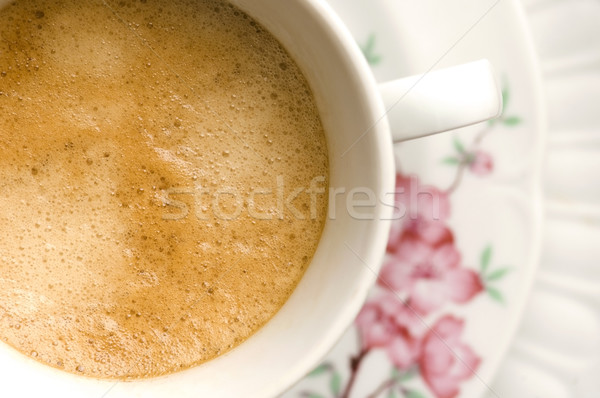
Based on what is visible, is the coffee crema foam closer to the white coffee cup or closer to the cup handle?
the white coffee cup

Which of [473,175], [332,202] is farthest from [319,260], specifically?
[473,175]

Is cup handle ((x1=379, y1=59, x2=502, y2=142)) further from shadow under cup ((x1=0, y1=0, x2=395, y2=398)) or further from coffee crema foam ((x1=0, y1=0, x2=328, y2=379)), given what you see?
coffee crema foam ((x1=0, y1=0, x2=328, y2=379))

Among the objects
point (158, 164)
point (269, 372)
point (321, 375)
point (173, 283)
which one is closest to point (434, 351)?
point (321, 375)

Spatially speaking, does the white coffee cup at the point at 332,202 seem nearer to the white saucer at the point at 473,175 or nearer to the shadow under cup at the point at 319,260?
the shadow under cup at the point at 319,260

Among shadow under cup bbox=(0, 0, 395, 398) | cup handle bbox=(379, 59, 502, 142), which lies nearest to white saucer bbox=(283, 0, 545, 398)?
shadow under cup bbox=(0, 0, 395, 398)

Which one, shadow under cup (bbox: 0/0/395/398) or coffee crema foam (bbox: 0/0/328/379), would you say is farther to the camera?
coffee crema foam (bbox: 0/0/328/379)

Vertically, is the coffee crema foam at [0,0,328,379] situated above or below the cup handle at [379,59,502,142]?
below
